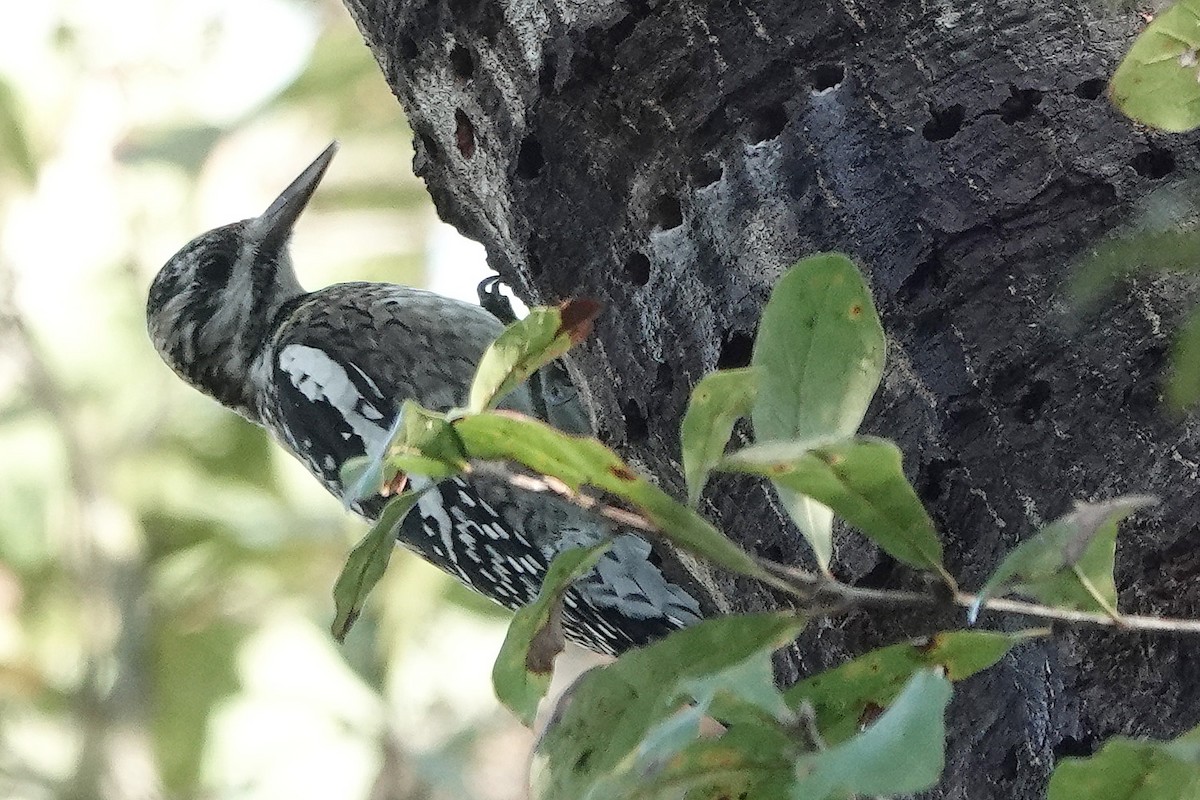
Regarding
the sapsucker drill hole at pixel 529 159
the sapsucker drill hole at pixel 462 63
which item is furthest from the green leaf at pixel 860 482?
the sapsucker drill hole at pixel 462 63

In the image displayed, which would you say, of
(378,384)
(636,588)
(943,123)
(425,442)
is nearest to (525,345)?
(425,442)

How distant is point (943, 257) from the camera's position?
104cm

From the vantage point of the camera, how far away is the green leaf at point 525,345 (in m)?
0.78

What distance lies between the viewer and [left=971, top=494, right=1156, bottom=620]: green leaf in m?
0.63

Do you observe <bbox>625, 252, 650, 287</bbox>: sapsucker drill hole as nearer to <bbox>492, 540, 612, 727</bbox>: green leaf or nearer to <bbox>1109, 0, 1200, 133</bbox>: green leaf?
<bbox>492, 540, 612, 727</bbox>: green leaf

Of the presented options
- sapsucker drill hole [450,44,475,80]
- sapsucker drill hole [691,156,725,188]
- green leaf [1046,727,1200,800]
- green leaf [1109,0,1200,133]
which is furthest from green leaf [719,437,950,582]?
sapsucker drill hole [450,44,475,80]

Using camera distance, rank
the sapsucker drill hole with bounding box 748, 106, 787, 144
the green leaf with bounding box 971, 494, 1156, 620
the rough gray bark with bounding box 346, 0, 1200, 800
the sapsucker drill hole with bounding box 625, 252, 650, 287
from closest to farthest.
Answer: the green leaf with bounding box 971, 494, 1156, 620, the rough gray bark with bounding box 346, 0, 1200, 800, the sapsucker drill hole with bounding box 748, 106, 787, 144, the sapsucker drill hole with bounding box 625, 252, 650, 287

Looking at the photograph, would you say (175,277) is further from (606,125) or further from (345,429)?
(606,125)

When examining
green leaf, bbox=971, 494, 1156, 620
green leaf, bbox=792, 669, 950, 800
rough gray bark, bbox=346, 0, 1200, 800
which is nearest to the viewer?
green leaf, bbox=792, 669, 950, 800

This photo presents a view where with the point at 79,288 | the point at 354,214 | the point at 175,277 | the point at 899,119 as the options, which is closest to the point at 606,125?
the point at 899,119

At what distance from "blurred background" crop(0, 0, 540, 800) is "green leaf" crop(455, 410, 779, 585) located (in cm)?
350

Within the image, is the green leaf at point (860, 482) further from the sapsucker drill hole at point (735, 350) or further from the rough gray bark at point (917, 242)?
the sapsucker drill hole at point (735, 350)

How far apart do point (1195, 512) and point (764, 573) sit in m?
0.37

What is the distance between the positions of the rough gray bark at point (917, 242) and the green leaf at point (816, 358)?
28 cm
